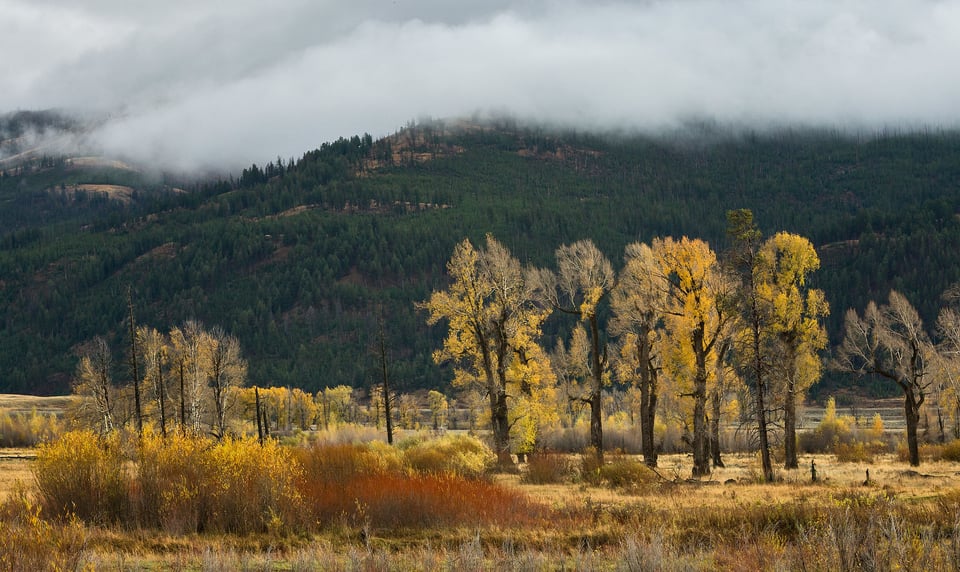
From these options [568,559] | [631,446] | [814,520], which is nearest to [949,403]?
[631,446]

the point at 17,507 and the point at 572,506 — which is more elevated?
the point at 17,507

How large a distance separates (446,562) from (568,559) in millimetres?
3805

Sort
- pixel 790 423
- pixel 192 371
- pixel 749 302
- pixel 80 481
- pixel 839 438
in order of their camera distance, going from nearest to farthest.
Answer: pixel 80 481 → pixel 749 302 → pixel 790 423 → pixel 839 438 → pixel 192 371

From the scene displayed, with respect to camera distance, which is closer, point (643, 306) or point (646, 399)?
point (643, 306)

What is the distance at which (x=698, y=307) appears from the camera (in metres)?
40.5

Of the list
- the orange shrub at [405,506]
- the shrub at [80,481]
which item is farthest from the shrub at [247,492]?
the shrub at [80,481]

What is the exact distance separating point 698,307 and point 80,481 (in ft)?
89.8

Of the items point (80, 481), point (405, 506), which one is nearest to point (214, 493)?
point (80, 481)

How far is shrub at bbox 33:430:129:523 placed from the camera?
22.9m

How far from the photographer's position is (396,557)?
19.7 m

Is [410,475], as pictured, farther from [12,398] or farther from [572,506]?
[12,398]

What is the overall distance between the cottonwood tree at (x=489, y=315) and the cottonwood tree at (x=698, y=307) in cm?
758

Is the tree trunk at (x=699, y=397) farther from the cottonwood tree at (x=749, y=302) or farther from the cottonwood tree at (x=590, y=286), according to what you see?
the cottonwood tree at (x=590, y=286)

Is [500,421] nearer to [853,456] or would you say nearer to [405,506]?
[405,506]
